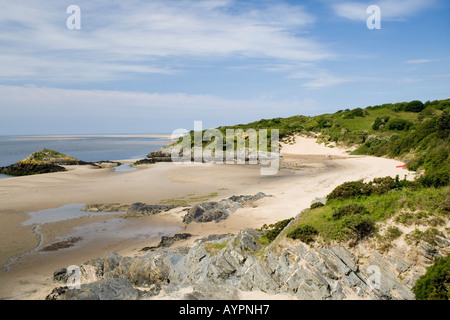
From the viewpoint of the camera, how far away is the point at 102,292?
905cm

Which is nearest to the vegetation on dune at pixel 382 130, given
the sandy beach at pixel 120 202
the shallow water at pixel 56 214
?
the sandy beach at pixel 120 202

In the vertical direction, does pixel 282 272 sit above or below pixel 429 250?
below

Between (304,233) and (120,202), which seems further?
(120,202)

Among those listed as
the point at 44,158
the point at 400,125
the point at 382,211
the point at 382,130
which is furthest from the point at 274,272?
the point at 382,130

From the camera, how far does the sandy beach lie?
41.4ft

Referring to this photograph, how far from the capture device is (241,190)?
78.7 feet

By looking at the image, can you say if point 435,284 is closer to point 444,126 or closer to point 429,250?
point 429,250

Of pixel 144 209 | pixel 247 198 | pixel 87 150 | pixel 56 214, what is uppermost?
pixel 87 150

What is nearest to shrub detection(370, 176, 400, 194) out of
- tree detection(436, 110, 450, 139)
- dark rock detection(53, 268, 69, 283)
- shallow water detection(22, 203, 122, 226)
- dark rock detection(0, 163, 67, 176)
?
dark rock detection(53, 268, 69, 283)

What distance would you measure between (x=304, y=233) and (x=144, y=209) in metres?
12.8

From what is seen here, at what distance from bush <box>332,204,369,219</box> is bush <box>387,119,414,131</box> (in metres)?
42.6

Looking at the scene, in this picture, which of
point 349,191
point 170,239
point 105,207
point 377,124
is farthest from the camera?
point 377,124

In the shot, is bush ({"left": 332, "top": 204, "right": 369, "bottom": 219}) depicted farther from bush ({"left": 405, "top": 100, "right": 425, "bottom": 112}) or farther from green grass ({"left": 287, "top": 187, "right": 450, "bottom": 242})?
bush ({"left": 405, "top": 100, "right": 425, "bottom": 112})

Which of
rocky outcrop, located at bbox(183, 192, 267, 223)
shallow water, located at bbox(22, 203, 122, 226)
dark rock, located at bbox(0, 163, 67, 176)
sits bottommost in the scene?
shallow water, located at bbox(22, 203, 122, 226)
